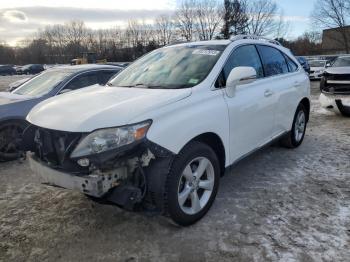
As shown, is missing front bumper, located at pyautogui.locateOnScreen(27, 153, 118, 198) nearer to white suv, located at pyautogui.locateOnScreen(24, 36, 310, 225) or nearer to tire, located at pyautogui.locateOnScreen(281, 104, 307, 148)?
white suv, located at pyautogui.locateOnScreen(24, 36, 310, 225)

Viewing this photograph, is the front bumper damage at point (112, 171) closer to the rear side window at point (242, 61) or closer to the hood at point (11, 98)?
the rear side window at point (242, 61)

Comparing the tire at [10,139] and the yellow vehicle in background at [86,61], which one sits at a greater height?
the yellow vehicle in background at [86,61]

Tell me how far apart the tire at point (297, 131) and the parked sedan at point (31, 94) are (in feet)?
10.2

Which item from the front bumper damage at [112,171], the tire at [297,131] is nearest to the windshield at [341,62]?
the tire at [297,131]

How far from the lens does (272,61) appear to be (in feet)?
17.5

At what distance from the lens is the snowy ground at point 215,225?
10.7 ft

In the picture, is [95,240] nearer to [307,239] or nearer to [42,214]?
[42,214]

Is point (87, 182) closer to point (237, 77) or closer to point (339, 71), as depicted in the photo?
point (237, 77)

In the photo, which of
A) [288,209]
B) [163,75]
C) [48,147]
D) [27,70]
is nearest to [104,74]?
[163,75]

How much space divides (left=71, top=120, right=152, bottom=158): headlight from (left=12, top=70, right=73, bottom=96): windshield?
3.83m

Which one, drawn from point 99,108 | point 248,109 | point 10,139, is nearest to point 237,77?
point 248,109

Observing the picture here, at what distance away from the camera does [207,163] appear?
3.71 m

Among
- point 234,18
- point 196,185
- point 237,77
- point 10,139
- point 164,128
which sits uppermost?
point 234,18

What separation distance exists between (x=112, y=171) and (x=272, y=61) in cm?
326
